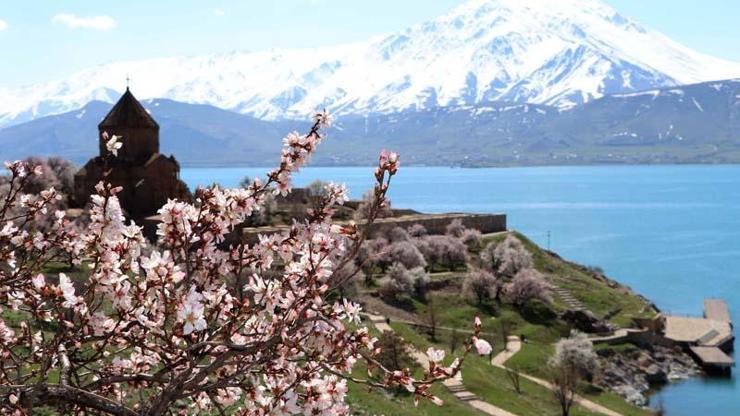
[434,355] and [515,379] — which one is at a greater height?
[434,355]

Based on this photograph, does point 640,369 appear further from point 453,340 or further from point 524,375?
point 453,340

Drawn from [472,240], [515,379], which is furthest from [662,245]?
[515,379]

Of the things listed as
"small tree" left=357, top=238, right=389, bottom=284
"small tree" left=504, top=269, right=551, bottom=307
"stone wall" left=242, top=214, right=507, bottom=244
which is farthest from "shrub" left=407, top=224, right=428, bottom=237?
"small tree" left=504, top=269, right=551, bottom=307

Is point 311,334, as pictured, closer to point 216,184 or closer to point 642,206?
point 216,184

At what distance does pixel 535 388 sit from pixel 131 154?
31353 millimetres

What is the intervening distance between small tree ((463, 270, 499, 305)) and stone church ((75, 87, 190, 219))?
1942cm

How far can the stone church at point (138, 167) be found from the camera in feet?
184

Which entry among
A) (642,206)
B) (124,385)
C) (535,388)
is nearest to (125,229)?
(124,385)

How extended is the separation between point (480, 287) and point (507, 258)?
610 centimetres

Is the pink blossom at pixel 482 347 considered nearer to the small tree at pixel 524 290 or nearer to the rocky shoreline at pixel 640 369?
the rocky shoreline at pixel 640 369

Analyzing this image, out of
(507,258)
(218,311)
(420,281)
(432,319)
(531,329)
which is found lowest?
(531,329)

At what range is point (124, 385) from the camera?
27.2 feet

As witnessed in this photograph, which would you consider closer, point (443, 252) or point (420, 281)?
point (420, 281)

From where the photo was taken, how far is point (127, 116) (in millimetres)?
57250
